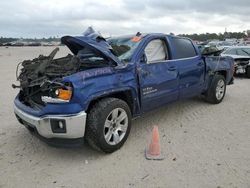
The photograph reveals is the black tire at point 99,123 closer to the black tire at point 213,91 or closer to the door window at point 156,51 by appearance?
the door window at point 156,51

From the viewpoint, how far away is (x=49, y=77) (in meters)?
4.32

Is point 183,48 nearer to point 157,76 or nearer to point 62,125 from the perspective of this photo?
point 157,76

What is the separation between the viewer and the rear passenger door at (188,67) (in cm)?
577

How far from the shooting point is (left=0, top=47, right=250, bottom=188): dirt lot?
3.68 meters

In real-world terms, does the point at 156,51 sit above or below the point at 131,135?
above

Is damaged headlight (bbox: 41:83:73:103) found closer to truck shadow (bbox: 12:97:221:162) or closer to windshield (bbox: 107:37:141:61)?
truck shadow (bbox: 12:97:221:162)

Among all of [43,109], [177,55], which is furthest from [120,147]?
[177,55]

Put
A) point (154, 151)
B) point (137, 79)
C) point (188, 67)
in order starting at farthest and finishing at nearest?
point (188, 67)
point (137, 79)
point (154, 151)

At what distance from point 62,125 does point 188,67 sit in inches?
122

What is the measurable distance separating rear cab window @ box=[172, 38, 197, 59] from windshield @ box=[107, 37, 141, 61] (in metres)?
0.97

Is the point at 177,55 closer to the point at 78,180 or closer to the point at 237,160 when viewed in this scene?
the point at 237,160

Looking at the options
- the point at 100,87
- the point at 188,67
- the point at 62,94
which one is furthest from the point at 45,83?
the point at 188,67

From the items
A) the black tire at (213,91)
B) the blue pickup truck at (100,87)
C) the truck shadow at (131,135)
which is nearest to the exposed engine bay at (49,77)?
the blue pickup truck at (100,87)

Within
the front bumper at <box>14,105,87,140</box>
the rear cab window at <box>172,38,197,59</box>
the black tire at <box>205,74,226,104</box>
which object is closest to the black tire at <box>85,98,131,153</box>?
the front bumper at <box>14,105,87,140</box>
